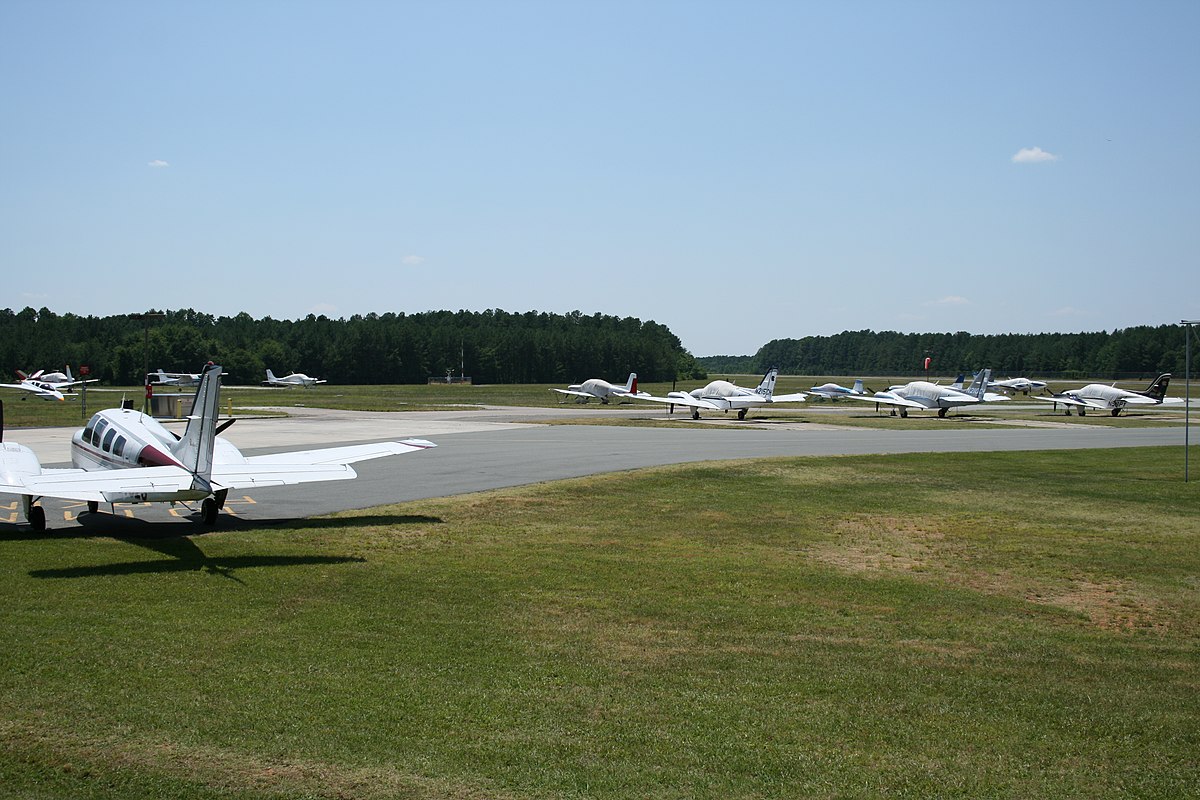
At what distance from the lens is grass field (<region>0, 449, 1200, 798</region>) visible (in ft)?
23.1

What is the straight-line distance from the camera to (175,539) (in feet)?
56.1

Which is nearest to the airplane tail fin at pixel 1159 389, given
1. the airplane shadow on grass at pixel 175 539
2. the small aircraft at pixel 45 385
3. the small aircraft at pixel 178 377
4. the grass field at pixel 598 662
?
the grass field at pixel 598 662

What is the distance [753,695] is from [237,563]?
9.18 metres

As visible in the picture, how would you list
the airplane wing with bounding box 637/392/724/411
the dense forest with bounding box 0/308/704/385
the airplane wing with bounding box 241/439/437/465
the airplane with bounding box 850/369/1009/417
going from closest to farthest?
1. the airplane wing with bounding box 241/439/437/465
2. the airplane wing with bounding box 637/392/724/411
3. the airplane with bounding box 850/369/1009/417
4. the dense forest with bounding box 0/308/704/385

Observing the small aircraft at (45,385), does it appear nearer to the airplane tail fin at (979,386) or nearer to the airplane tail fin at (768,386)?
the airplane tail fin at (768,386)

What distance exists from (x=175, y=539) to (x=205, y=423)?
2404 mm

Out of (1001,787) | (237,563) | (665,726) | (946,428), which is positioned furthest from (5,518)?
(946,428)

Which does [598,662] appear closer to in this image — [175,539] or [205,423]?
[205,423]

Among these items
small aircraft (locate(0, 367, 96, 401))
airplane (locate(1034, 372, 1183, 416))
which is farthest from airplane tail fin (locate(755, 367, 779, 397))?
small aircraft (locate(0, 367, 96, 401))

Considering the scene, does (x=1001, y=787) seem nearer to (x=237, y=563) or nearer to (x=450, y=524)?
(x=237, y=563)

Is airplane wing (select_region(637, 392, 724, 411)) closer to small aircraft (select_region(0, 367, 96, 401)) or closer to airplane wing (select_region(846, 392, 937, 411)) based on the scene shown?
airplane wing (select_region(846, 392, 937, 411))

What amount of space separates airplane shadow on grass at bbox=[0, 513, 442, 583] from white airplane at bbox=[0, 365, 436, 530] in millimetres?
598

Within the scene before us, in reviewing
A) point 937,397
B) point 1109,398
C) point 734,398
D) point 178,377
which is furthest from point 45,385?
point 1109,398

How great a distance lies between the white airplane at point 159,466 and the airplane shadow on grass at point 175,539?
598 mm
